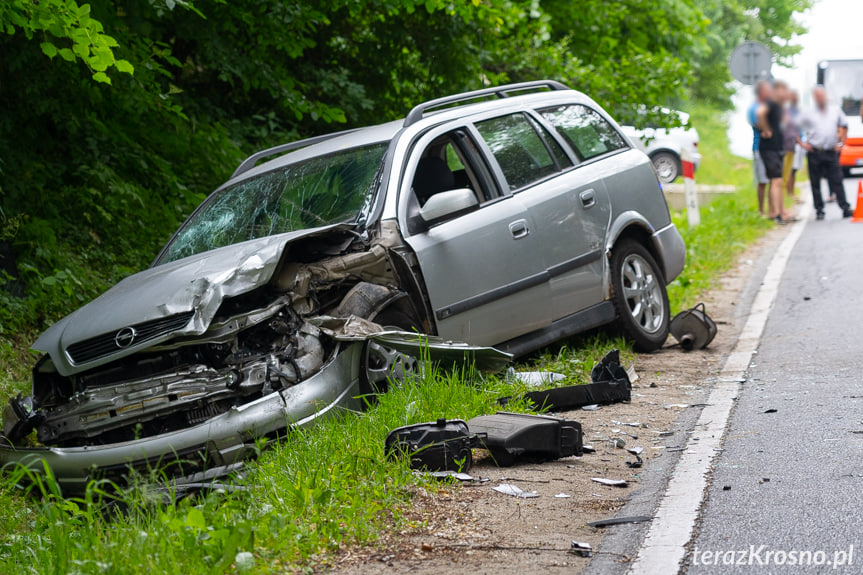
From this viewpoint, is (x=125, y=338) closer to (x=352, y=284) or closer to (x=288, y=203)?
(x=352, y=284)

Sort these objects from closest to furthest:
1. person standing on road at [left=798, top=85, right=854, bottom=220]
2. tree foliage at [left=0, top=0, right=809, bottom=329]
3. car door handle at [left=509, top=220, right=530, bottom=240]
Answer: car door handle at [left=509, top=220, right=530, bottom=240] < tree foliage at [left=0, top=0, right=809, bottom=329] < person standing on road at [left=798, top=85, right=854, bottom=220]

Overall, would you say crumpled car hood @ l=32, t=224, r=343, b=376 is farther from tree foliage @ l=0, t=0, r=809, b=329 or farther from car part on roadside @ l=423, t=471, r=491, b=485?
tree foliage @ l=0, t=0, r=809, b=329

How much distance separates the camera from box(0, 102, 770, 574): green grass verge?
363 centimetres

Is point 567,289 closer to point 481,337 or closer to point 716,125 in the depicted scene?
point 481,337

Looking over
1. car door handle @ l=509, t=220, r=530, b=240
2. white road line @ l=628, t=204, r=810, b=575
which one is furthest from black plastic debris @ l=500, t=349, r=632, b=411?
car door handle @ l=509, t=220, r=530, b=240

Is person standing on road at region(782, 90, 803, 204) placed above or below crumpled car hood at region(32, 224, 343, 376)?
below

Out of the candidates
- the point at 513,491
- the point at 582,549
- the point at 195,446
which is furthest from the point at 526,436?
the point at 195,446

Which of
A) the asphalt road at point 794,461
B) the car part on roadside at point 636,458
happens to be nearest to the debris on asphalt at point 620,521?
the asphalt road at point 794,461

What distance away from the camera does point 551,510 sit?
444 centimetres

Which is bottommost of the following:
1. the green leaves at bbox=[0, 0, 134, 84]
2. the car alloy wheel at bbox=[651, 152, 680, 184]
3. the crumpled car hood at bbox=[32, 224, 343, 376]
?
the car alloy wheel at bbox=[651, 152, 680, 184]

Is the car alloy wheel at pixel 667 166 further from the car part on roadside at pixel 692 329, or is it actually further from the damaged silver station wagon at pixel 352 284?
the car part on roadside at pixel 692 329

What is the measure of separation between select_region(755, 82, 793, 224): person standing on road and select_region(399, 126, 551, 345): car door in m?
11.1

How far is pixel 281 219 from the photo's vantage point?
6371 mm

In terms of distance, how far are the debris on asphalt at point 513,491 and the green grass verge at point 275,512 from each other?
0.99ft
